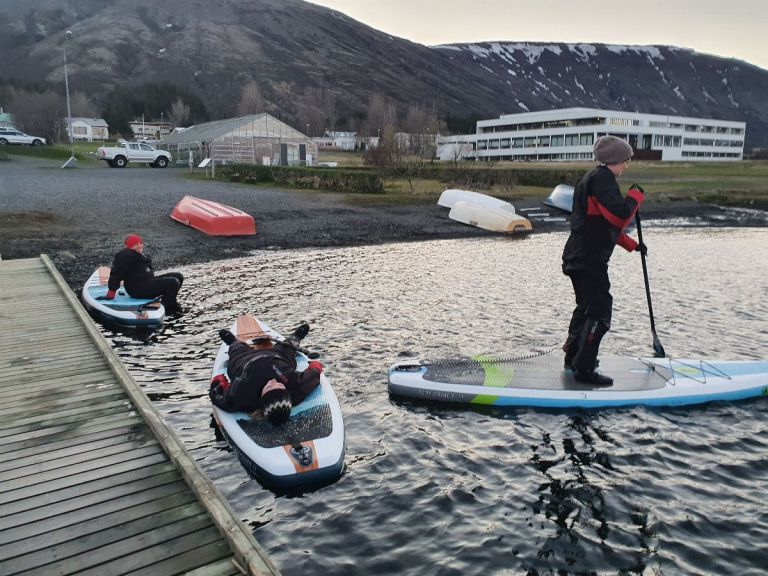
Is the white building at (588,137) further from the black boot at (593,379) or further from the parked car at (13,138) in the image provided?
the black boot at (593,379)

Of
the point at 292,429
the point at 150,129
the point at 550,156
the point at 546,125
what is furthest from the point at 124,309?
the point at 150,129

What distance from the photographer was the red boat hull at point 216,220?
24.4 m

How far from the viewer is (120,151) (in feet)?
184

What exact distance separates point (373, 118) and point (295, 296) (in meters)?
148

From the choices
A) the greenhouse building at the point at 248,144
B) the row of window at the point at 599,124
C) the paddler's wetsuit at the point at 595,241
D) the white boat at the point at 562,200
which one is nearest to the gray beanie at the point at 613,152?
the paddler's wetsuit at the point at 595,241

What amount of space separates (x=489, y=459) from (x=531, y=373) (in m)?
2.44

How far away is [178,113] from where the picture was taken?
458ft

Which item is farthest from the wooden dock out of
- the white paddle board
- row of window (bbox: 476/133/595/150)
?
row of window (bbox: 476/133/595/150)

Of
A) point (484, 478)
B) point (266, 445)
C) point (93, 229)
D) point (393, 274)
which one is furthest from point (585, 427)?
point (93, 229)

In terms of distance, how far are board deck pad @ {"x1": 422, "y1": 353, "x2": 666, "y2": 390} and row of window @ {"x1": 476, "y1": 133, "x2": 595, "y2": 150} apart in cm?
10370

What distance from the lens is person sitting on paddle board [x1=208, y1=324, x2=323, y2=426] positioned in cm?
728

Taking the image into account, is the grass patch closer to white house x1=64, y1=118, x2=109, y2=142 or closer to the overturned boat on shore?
the overturned boat on shore

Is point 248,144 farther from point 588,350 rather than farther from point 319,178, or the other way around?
point 588,350

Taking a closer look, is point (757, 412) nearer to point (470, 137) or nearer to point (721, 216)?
point (721, 216)
